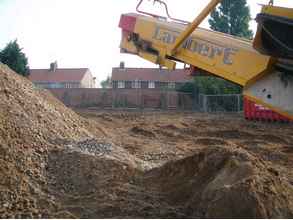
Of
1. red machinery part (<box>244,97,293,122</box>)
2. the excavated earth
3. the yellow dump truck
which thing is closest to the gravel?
the excavated earth

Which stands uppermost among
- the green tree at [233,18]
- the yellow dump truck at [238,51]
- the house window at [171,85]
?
the green tree at [233,18]

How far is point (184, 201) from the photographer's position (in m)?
4.37

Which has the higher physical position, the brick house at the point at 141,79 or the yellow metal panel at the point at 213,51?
the brick house at the point at 141,79

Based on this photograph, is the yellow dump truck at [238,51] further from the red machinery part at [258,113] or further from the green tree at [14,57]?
the green tree at [14,57]

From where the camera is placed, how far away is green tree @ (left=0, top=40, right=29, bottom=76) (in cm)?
2706

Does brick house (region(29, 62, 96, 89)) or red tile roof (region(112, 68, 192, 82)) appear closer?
red tile roof (region(112, 68, 192, 82))

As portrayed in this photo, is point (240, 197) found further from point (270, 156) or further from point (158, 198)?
point (270, 156)

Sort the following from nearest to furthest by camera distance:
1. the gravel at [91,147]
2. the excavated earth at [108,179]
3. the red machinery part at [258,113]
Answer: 1. the excavated earth at [108,179]
2. the gravel at [91,147]
3. the red machinery part at [258,113]

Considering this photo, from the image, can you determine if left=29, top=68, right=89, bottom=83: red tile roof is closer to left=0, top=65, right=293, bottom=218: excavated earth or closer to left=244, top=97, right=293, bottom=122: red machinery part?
left=244, top=97, right=293, bottom=122: red machinery part

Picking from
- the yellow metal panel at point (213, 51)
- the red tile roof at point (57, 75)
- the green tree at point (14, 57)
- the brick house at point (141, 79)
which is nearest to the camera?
the yellow metal panel at point (213, 51)

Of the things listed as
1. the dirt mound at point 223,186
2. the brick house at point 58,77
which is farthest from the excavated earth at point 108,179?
the brick house at point 58,77

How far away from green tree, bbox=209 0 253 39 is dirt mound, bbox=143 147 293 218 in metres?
34.8

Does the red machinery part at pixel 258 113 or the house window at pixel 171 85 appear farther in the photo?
the house window at pixel 171 85

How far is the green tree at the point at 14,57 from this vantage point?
2706 centimetres
